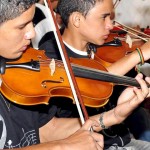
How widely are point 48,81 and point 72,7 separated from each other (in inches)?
17.2

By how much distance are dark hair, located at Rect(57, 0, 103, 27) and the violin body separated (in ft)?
0.91

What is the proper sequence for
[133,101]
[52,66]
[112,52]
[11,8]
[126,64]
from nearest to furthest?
[11,8] < [133,101] < [52,66] < [126,64] < [112,52]

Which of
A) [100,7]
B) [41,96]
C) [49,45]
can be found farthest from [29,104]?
[100,7]

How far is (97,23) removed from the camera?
1.41 metres

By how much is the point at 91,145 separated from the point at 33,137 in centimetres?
32

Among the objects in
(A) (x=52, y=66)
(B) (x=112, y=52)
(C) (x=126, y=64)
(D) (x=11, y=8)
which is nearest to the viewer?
(D) (x=11, y=8)

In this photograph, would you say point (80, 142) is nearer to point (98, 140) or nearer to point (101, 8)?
point (98, 140)

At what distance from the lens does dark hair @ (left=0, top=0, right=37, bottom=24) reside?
916mm

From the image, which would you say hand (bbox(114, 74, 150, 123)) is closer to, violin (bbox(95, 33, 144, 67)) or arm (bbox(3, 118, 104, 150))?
arm (bbox(3, 118, 104, 150))

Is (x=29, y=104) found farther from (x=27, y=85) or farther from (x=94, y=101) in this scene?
(x=94, y=101)

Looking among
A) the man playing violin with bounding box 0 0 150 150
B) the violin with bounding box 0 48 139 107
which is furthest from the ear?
the man playing violin with bounding box 0 0 150 150

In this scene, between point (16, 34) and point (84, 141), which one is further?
point (16, 34)

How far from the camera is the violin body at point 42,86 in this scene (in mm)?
1009

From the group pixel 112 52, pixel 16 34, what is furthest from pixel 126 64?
pixel 16 34
